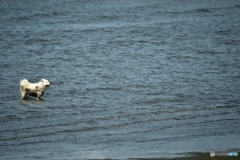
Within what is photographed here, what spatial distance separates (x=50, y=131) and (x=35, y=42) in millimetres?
11172

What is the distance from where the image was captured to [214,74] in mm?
16422

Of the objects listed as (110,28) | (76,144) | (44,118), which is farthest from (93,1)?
(76,144)

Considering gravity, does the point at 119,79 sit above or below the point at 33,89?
below

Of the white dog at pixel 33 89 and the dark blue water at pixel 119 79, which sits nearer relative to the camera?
the dark blue water at pixel 119 79

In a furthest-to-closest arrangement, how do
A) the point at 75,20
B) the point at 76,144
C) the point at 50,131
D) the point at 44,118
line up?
the point at 75,20 < the point at 44,118 < the point at 50,131 < the point at 76,144

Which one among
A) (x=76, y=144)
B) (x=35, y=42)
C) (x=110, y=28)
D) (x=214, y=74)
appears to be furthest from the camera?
(x=110, y=28)

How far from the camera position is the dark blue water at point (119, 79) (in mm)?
9836

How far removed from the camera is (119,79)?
630 inches

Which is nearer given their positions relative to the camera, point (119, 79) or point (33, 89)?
point (33, 89)

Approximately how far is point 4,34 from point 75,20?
4.52 m

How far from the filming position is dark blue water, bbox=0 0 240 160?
984cm

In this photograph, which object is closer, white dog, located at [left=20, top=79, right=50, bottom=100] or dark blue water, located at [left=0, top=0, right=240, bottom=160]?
dark blue water, located at [left=0, top=0, right=240, bottom=160]

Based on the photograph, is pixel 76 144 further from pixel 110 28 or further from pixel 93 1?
pixel 93 1

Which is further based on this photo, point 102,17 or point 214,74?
point 102,17
